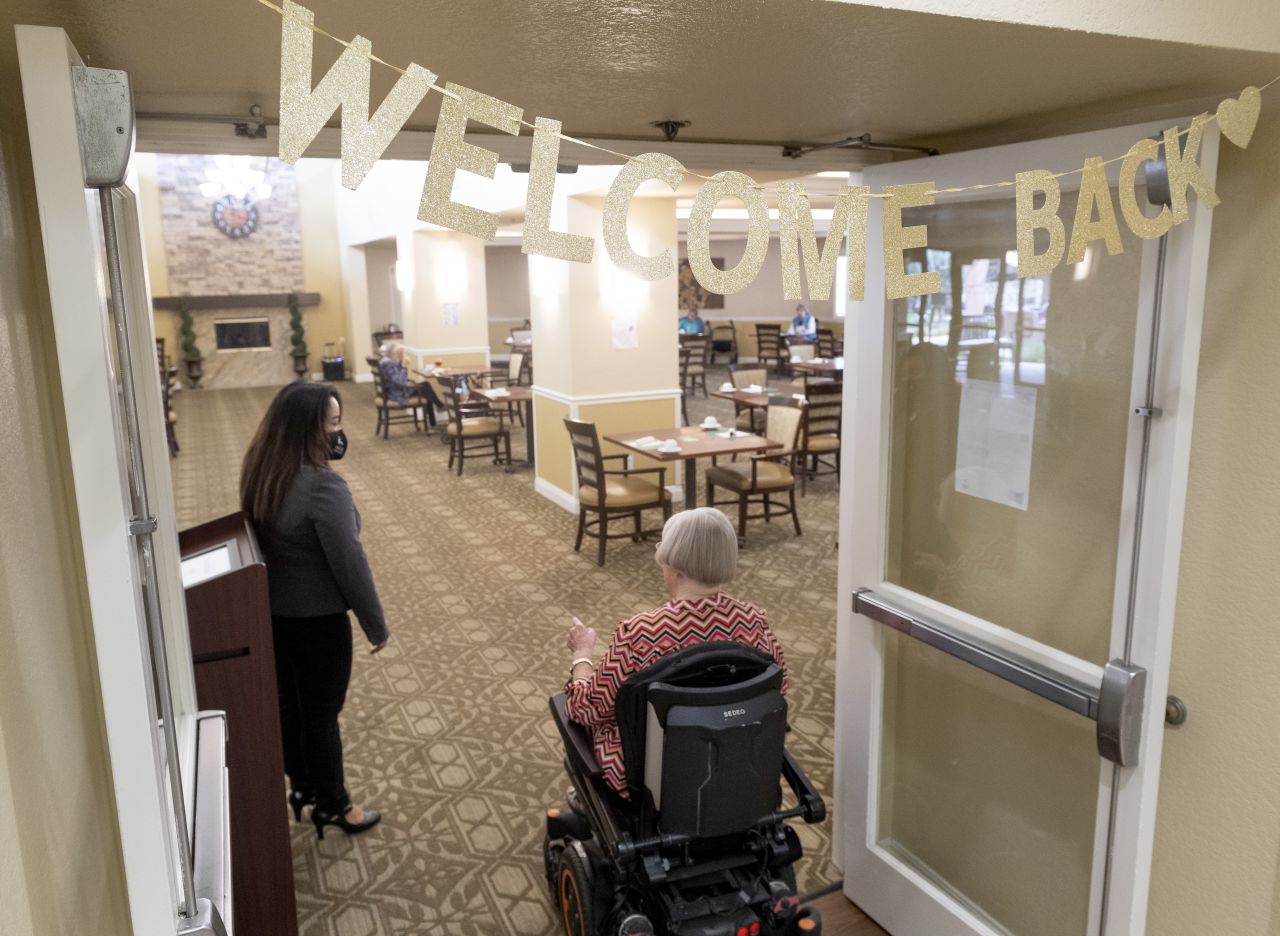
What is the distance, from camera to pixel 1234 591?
1.80 meters

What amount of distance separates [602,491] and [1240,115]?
4454 millimetres

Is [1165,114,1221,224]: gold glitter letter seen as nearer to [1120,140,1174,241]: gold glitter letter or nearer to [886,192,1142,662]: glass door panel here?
[1120,140,1174,241]: gold glitter letter

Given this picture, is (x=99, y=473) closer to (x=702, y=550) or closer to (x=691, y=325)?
(x=702, y=550)

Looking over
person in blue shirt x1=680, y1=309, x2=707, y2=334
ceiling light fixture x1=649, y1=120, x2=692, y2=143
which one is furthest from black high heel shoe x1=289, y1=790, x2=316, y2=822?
person in blue shirt x1=680, y1=309, x2=707, y2=334

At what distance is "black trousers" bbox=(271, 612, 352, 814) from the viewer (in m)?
2.75

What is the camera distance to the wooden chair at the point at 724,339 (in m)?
18.5

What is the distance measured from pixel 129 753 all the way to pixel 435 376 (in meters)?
9.36

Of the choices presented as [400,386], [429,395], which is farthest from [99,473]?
[400,386]

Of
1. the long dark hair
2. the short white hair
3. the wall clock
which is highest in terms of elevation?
the wall clock

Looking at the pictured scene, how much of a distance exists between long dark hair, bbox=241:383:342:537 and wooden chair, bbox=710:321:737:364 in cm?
1587

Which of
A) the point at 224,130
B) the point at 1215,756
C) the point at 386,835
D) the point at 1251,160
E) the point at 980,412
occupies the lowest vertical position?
the point at 386,835

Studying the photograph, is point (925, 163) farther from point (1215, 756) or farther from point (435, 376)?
point (435, 376)

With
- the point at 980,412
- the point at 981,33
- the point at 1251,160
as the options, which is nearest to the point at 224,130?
the point at 981,33

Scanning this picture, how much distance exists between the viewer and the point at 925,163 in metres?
2.15
